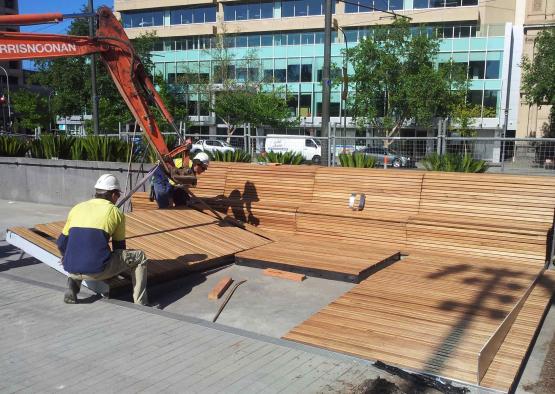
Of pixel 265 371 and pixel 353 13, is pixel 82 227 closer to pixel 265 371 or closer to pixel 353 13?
pixel 265 371

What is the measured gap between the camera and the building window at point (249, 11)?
56.1 metres

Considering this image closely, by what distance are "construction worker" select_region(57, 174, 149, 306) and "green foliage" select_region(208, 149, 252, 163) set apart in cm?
780

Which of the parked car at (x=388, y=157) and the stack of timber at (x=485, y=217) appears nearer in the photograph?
the stack of timber at (x=485, y=217)

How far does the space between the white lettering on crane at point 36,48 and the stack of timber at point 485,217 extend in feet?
19.4

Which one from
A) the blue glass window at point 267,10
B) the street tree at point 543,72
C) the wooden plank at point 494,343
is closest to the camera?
the wooden plank at point 494,343

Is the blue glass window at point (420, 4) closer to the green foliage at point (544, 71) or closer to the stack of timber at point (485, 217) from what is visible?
the green foliage at point (544, 71)

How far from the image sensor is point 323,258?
7.84 metres

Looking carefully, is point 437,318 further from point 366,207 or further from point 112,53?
point 112,53

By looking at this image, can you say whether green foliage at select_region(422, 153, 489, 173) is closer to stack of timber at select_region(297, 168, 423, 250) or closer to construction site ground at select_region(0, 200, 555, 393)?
stack of timber at select_region(297, 168, 423, 250)

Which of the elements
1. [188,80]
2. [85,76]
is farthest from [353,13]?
[85,76]

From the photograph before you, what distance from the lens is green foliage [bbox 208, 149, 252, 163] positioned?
13.7 meters

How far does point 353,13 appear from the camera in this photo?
52.6 meters

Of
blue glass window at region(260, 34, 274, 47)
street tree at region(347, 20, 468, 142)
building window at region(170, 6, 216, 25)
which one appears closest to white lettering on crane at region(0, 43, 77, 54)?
street tree at region(347, 20, 468, 142)

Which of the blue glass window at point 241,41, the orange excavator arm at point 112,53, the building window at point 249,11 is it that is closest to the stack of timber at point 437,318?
the orange excavator arm at point 112,53
